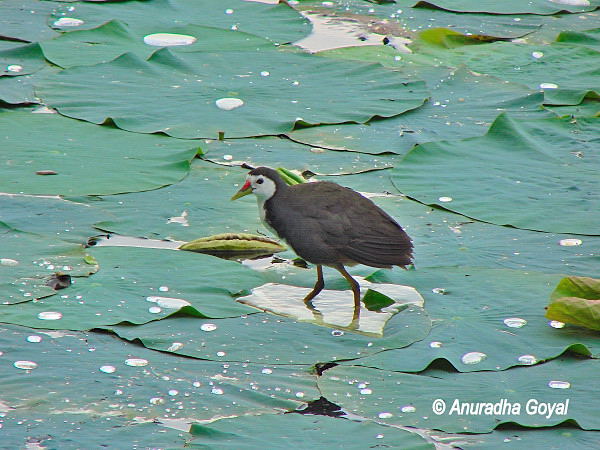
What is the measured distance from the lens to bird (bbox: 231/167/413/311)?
434 cm

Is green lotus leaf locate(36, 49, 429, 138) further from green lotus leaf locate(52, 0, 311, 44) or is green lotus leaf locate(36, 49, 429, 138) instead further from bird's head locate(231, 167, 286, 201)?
bird's head locate(231, 167, 286, 201)

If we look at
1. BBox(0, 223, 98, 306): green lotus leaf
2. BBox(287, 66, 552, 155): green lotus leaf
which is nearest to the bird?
BBox(0, 223, 98, 306): green lotus leaf

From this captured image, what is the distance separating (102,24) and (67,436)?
A: 4729mm

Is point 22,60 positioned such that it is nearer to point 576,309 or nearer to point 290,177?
point 290,177

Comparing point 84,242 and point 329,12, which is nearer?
point 84,242

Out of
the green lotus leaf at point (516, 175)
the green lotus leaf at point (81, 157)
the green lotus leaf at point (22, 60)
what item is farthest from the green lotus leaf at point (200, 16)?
the green lotus leaf at point (516, 175)

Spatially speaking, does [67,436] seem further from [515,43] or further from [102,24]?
[515,43]

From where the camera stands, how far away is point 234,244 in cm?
474

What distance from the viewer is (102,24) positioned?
7500 millimetres

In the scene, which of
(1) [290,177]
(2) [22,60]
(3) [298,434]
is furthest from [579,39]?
(3) [298,434]

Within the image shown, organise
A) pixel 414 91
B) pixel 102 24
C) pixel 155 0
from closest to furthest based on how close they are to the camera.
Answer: pixel 414 91
pixel 102 24
pixel 155 0

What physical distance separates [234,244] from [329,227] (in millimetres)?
539

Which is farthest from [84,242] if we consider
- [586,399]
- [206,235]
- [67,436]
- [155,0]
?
[155,0]

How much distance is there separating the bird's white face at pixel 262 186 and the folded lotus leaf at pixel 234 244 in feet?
0.95
